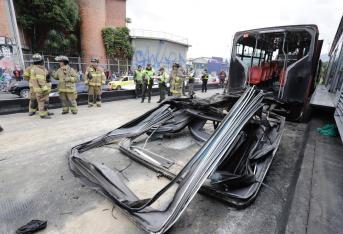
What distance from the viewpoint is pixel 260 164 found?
299 cm

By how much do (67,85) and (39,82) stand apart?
30.5 inches

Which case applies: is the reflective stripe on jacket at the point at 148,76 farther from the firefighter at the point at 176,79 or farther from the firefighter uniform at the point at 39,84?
the firefighter uniform at the point at 39,84

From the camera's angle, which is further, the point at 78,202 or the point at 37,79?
the point at 37,79

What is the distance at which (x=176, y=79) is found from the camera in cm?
885

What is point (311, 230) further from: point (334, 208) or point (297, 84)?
point (297, 84)

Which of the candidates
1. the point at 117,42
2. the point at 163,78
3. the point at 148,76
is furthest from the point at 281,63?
the point at 117,42

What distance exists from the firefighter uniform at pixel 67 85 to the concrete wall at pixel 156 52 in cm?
2161

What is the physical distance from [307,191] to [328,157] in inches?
59.5

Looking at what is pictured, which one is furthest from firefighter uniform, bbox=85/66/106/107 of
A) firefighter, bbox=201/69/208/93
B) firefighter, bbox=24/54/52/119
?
firefighter, bbox=201/69/208/93

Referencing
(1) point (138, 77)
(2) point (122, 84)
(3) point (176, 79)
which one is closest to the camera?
(3) point (176, 79)

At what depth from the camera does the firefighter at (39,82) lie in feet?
19.4

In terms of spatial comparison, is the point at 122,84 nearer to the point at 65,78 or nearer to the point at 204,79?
the point at 204,79

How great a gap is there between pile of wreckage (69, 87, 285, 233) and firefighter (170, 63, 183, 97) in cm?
426

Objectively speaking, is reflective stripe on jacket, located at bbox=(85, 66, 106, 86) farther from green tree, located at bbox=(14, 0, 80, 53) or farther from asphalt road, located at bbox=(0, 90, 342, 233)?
green tree, located at bbox=(14, 0, 80, 53)
